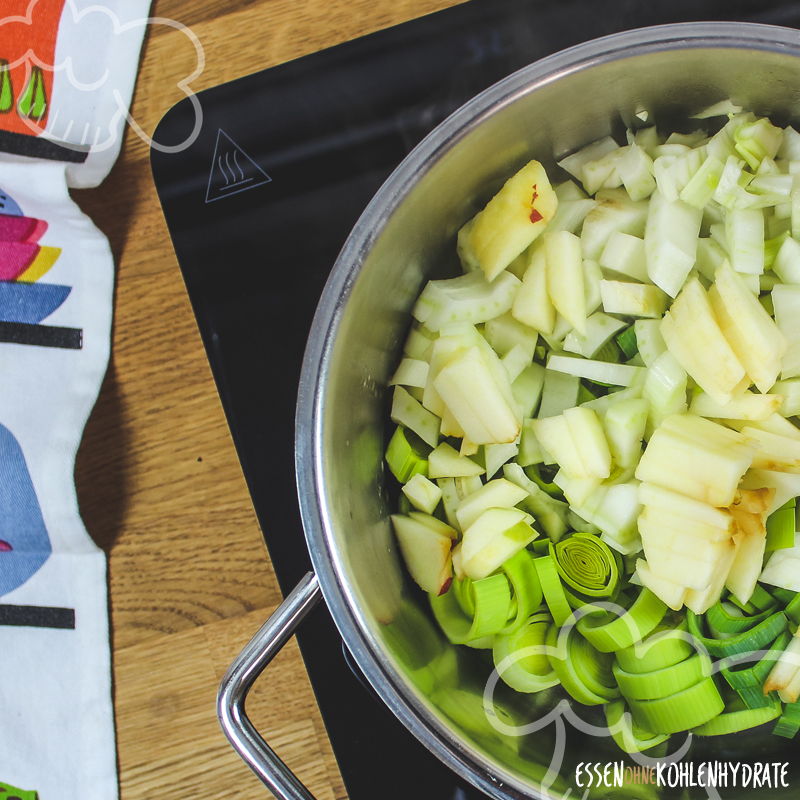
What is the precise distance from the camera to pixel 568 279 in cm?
68

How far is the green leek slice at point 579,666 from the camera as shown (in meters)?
0.70

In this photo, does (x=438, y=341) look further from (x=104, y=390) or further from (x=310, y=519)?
(x=104, y=390)

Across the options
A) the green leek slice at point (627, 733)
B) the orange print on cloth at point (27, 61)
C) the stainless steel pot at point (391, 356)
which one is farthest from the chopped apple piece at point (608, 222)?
the orange print on cloth at point (27, 61)

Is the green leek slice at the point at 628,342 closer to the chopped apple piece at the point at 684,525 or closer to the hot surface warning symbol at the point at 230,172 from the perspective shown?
the chopped apple piece at the point at 684,525

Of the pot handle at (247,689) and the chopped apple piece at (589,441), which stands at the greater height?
the chopped apple piece at (589,441)

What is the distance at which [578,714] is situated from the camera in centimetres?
75

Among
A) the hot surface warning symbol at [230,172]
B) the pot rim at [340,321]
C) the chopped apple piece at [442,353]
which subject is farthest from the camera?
the hot surface warning symbol at [230,172]

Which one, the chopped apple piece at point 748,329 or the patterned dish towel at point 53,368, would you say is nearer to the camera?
the chopped apple piece at point 748,329

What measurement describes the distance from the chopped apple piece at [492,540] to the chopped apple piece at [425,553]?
0.09 feet

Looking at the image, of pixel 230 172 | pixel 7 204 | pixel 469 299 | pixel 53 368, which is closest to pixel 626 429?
pixel 469 299

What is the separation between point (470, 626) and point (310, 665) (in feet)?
0.74

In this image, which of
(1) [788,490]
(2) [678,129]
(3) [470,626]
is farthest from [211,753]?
(2) [678,129]

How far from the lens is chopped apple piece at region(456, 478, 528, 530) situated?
2.24 feet

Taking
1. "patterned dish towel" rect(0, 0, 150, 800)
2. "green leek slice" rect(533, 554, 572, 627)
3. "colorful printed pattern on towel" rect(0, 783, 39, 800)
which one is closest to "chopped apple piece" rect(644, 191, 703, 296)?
"green leek slice" rect(533, 554, 572, 627)
